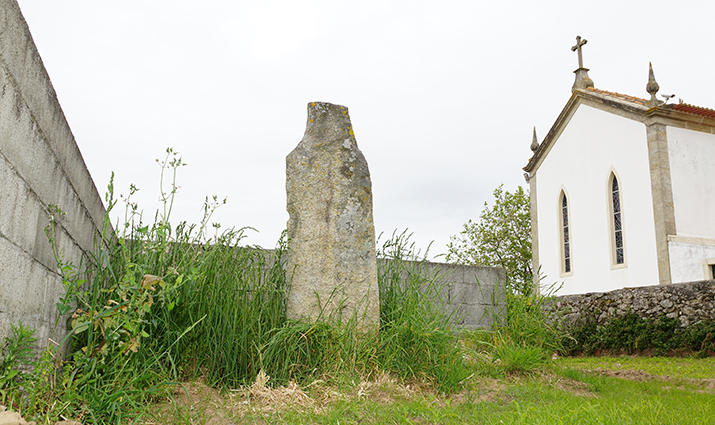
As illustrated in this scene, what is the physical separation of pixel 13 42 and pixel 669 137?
1512 cm

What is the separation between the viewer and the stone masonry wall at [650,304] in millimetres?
8656

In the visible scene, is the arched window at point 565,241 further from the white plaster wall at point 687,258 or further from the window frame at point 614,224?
the white plaster wall at point 687,258

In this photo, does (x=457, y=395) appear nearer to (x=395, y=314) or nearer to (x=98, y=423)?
(x=395, y=314)

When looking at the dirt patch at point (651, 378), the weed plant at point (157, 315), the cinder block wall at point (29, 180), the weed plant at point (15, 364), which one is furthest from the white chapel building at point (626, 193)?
the weed plant at point (15, 364)

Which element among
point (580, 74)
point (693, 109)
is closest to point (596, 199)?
point (693, 109)

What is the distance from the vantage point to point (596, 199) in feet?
50.9

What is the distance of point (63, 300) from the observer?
9.07 ft

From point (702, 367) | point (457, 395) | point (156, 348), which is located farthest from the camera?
point (702, 367)

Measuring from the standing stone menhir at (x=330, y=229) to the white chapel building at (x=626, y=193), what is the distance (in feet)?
37.2

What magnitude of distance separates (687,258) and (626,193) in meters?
2.37

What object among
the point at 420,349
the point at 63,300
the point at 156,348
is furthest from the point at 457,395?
the point at 63,300

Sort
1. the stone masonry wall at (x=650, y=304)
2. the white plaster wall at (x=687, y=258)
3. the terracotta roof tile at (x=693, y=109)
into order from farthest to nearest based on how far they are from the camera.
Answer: the terracotta roof tile at (x=693, y=109) → the white plaster wall at (x=687, y=258) → the stone masonry wall at (x=650, y=304)

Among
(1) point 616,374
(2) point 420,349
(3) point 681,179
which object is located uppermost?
(3) point 681,179

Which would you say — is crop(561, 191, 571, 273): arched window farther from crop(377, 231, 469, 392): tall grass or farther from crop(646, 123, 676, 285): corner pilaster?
crop(377, 231, 469, 392): tall grass
